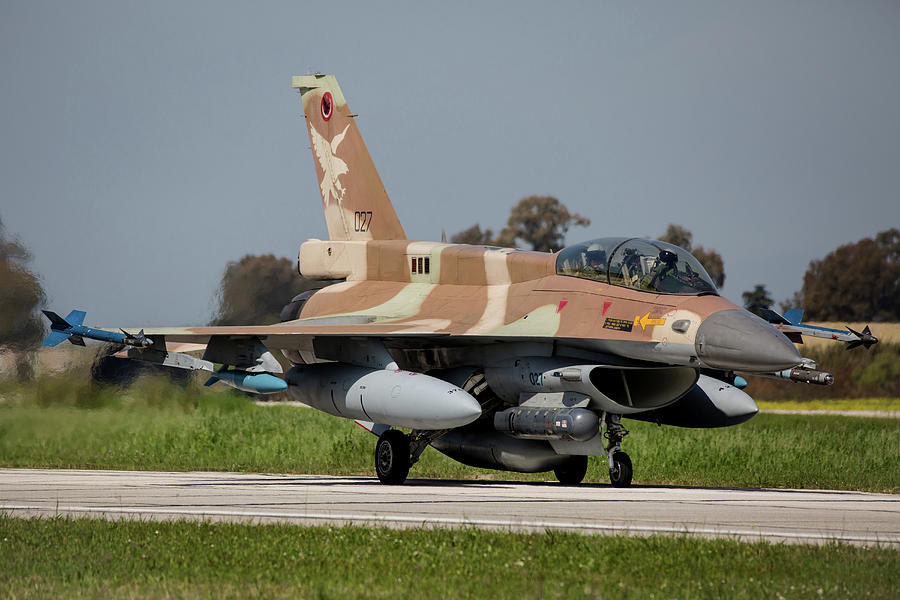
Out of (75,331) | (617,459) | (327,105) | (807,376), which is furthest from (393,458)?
(327,105)

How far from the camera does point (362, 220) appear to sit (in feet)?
62.8

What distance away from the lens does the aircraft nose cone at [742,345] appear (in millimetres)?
12766

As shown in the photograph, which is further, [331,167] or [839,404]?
[839,404]

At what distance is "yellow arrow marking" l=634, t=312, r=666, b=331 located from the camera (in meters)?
13.5

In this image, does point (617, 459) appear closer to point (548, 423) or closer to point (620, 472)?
point (620, 472)

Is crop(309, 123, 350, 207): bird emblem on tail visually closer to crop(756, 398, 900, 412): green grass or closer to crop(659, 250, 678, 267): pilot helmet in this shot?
crop(659, 250, 678, 267): pilot helmet

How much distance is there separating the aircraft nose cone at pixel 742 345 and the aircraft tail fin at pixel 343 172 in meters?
6.91

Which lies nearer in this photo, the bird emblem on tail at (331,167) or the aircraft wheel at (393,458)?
the aircraft wheel at (393,458)

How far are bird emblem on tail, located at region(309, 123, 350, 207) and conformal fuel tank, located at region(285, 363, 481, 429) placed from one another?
4286 millimetres

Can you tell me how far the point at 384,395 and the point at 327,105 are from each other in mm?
7636

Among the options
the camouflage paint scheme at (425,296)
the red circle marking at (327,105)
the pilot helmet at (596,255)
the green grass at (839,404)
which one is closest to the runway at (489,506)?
the camouflage paint scheme at (425,296)

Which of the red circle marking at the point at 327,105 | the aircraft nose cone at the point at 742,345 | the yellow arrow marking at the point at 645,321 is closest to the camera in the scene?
the aircraft nose cone at the point at 742,345

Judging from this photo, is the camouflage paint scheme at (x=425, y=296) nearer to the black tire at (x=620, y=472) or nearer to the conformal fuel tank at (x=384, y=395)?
the conformal fuel tank at (x=384, y=395)

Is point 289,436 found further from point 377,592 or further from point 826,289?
point 826,289
